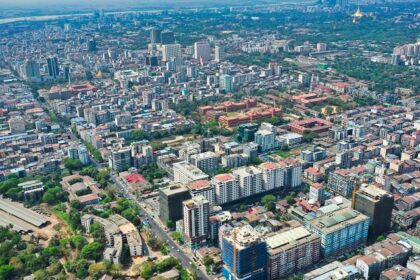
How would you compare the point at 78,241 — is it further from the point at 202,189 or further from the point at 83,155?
the point at 83,155

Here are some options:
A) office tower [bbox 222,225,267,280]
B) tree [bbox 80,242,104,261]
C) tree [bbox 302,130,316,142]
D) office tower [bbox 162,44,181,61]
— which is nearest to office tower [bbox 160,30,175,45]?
office tower [bbox 162,44,181,61]

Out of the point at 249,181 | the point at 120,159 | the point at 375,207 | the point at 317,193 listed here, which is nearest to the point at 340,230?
the point at 375,207

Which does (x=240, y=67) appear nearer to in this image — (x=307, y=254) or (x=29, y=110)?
(x=29, y=110)

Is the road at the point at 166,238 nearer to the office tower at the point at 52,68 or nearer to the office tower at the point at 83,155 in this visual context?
the office tower at the point at 83,155

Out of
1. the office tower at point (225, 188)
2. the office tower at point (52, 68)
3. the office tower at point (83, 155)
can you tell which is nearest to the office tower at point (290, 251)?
the office tower at point (225, 188)

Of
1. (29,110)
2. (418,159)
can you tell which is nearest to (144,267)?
(418,159)

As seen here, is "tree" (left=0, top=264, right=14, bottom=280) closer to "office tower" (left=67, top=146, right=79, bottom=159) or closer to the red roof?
the red roof
